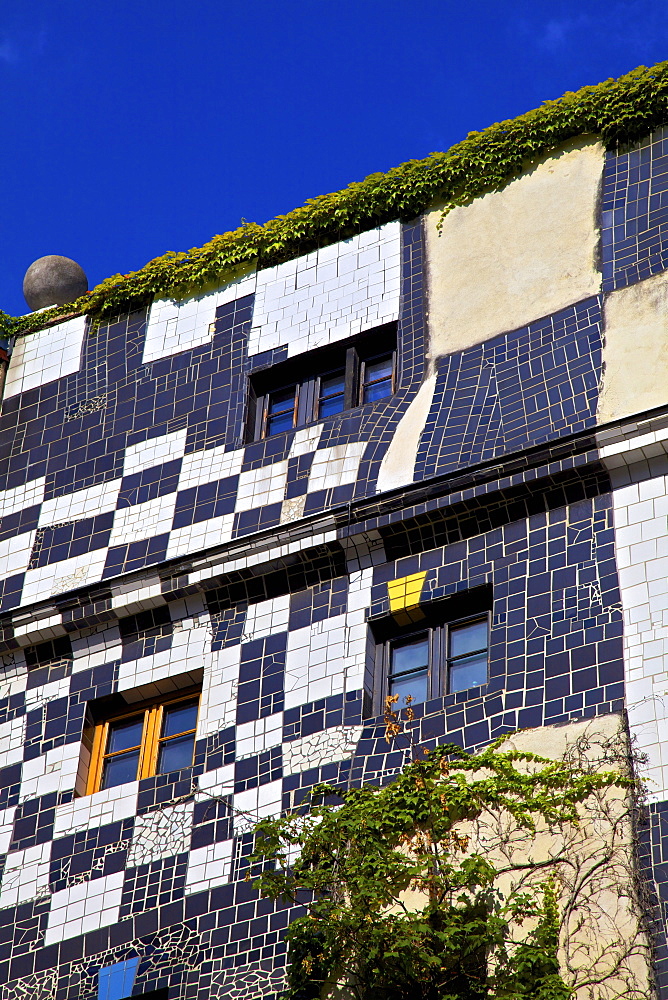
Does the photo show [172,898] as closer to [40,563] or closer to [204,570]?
[204,570]

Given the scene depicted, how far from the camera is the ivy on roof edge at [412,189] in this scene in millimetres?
A: 17297

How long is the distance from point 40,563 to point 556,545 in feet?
18.3

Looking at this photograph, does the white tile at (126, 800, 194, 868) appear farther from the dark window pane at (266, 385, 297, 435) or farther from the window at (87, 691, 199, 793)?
the dark window pane at (266, 385, 297, 435)

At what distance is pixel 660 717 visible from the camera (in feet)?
43.6

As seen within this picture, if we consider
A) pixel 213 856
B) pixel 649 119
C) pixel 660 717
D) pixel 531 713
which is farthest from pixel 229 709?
pixel 649 119

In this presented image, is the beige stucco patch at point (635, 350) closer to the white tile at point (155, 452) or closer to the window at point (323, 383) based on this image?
the window at point (323, 383)

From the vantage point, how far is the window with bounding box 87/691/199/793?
50.8 ft

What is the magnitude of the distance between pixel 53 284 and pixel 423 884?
31.8ft

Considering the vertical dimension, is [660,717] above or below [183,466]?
below

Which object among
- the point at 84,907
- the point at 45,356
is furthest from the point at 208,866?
the point at 45,356

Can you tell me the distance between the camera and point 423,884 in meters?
13.2

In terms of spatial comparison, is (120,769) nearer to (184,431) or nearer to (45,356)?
(184,431)

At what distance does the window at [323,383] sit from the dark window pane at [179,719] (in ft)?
9.91

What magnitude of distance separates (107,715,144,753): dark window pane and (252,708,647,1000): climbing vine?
2137mm
